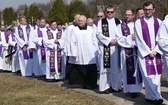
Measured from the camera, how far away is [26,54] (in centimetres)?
1464

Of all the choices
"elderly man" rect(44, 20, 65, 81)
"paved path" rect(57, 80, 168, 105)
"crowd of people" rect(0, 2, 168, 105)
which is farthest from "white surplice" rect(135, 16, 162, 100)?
"elderly man" rect(44, 20, 65, 81)

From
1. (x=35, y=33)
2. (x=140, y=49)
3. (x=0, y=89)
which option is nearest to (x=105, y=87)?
(x=140, y=49)

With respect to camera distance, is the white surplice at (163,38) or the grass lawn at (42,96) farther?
the grass lawn at (42,96)

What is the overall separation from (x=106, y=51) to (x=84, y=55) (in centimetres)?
125

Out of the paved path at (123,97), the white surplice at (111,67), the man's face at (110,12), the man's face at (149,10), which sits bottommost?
the paved path at (123,97)

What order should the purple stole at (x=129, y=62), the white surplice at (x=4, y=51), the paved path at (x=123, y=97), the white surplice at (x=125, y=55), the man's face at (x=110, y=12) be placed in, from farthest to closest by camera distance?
1. the white surplice at (x=4, y=51)
2. the man's face at (x=110, y=12)
3. the purple stole at (x=129, y=62)
4. the white surplice at (x=125, y=55)
5. the paved path at (x=123, y=97)

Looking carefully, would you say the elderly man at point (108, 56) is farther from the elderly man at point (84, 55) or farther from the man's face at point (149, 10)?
the man's face at point (149, 10)

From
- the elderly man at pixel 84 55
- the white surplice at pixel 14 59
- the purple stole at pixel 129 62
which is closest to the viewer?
the purple stole at pixel 129 62

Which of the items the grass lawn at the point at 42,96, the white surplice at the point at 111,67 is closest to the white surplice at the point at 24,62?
the grass lawn at the point at 42,96

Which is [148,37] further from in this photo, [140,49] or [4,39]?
[4,39]

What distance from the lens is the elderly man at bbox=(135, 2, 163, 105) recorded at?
768 centimetres

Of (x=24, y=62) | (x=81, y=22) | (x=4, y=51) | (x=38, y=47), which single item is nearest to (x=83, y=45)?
(x=81, y=22)

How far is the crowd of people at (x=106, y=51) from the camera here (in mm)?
7754

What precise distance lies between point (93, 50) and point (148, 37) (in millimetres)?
3114
